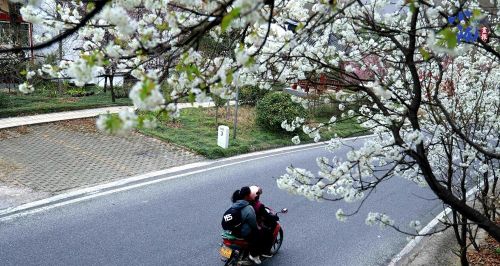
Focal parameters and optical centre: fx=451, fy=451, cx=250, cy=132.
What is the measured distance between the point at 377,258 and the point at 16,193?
23.9ft

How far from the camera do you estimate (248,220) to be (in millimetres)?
6898

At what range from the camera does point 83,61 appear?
2.97m

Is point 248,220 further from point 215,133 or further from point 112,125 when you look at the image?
point 215,133

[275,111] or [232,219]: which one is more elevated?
[275,111]

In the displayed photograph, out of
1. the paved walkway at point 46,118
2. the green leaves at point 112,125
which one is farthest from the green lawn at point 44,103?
the green leaves at point 112,125

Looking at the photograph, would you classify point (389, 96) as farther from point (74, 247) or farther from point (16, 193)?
point (16, 193)

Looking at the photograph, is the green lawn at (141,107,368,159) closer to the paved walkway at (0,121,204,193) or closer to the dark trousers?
the paved walkway at (0,121,204,193)

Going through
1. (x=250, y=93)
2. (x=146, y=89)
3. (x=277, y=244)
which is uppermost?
(x=146, y=89)

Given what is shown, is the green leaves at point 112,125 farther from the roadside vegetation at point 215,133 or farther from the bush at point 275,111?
the bush at point 275,111

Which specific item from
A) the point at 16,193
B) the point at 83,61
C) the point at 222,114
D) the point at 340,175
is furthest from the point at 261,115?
the point at 83,61

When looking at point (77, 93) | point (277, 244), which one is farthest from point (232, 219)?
point (77, 93)

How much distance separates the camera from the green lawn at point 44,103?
1554 cm

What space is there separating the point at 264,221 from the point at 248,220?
71cm

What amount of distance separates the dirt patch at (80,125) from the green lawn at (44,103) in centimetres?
138
